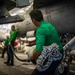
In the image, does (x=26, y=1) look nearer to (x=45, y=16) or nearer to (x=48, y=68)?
(x=45, y=16)

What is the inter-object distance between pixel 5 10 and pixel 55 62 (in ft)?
13.6

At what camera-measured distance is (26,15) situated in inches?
305

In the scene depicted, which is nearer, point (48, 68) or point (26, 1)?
point (48, 68)

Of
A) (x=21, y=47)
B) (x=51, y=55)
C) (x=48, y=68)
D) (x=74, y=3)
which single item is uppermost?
(x=74, y=3)

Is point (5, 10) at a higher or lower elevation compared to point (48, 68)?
higher

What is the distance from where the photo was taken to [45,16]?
634 centimetres

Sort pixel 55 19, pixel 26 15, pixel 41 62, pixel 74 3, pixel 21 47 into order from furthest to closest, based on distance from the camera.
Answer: pixel 21 47 → pixel 26 15 → pixel 55 19 → pixel 74 3 → pixel 41 62

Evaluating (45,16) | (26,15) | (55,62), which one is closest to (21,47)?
(26,15)

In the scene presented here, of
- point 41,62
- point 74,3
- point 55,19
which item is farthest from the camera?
point 55,19

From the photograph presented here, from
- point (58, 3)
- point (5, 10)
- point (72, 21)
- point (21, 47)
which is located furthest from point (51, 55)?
point (21, 47)

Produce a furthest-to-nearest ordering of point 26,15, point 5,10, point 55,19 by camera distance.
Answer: point 26,15 → point 5,10 → point 55,19

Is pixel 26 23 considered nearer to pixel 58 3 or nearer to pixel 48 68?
pixel 58 3

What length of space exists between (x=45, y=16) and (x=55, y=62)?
3.12m

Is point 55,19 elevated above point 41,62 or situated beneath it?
elevated above
